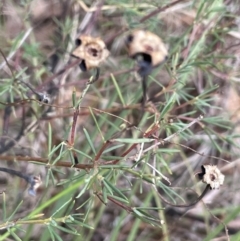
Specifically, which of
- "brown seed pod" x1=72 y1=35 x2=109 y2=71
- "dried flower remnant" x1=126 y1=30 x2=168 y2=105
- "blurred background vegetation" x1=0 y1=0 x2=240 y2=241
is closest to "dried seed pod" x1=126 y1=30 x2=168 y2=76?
"dried flower remnant" x1=126 y1=30 x2=168 y2=105

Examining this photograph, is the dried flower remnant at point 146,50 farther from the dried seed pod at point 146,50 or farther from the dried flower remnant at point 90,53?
the dried flower remnant at point 90,53

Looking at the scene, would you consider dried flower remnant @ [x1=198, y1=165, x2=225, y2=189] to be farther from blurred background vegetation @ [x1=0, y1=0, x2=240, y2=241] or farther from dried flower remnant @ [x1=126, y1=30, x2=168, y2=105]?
dried flower remnant @ [x1=126, y1=30, x2=168, y2=105]

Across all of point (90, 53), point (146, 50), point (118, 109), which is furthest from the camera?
point (118, 109)

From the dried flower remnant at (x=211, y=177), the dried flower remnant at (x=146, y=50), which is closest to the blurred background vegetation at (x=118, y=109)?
the dried flower remnant at (x=211, y=177)

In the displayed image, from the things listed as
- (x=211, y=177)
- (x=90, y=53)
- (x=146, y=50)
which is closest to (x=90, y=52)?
(x=90, y=53)

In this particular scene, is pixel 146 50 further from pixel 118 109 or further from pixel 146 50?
pixel 118 109

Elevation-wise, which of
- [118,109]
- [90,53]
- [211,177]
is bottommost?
[118,109]

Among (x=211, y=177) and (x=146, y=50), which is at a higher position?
(x=146, y=50)

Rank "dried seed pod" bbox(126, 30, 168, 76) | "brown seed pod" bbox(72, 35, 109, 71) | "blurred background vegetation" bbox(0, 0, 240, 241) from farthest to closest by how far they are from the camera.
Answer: "blurred background vegetation" bbox(0, 0, 240, 241) < "brown seed pod" bbox(72, 35, 109, 71) < "dried seed pod" bbox(126, 30, 168, 76)
